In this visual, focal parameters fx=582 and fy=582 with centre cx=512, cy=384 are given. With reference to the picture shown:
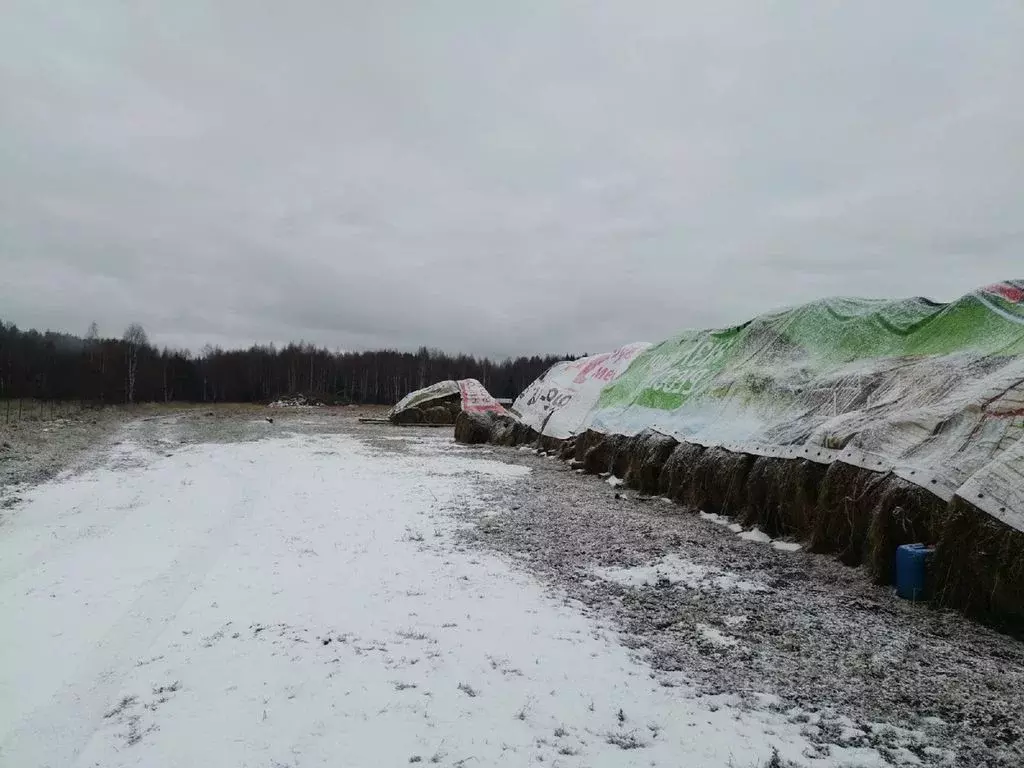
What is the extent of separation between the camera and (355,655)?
14.0 ft

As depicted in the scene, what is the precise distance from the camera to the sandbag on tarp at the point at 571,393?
1841 centimetres

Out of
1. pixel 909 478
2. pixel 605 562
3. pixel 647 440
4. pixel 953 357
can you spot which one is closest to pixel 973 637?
pixel 909 478

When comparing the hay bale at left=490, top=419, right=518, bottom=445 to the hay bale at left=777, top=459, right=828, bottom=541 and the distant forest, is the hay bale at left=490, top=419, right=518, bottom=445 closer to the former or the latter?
the hay bale at left=777, top=459, right=828, bottom=541

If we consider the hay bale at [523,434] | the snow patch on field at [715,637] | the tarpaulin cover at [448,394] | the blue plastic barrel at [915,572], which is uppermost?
the tarpaulin cover at [448,394]

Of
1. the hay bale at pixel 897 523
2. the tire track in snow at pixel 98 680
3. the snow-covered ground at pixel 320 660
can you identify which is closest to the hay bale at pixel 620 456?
the snow-covered ground at pixel 320 660

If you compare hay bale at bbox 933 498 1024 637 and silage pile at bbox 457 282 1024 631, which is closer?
hay bale at bbox 933 498 1024 637

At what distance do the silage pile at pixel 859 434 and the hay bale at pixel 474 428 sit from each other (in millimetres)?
6042

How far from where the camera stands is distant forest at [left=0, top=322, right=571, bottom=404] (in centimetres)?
5959

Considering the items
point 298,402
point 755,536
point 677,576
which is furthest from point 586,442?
point 298,402

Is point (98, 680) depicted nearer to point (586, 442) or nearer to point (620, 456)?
point (620, 456)

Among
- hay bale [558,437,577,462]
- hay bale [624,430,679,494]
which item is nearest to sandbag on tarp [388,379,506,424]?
hay bale [558,437,577,462]

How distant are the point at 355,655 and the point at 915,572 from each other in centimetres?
504

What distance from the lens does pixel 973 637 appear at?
4.55 m

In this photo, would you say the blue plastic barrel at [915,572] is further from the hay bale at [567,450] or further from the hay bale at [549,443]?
the hay bale at [549,443]
